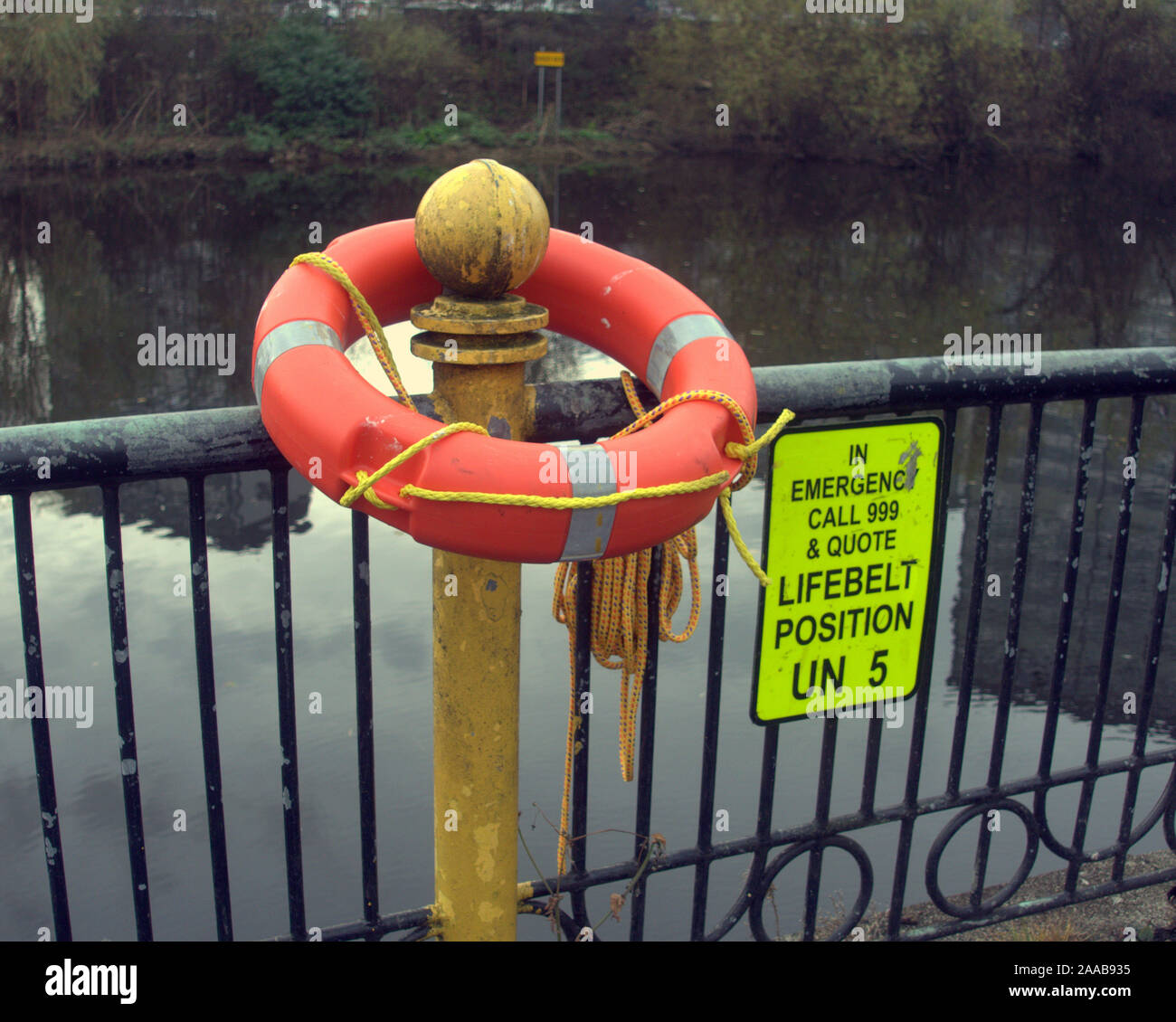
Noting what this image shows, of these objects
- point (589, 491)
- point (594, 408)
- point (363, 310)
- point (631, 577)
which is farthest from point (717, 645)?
point (363, 310)

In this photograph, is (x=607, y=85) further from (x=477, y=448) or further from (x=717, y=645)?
(x=477, y=448)

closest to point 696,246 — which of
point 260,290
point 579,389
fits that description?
point 260,290

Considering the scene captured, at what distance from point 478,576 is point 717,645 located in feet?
1.79

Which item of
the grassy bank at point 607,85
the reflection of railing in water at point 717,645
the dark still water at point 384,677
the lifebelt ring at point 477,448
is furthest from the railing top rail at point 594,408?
the grassy bank at point 607,85

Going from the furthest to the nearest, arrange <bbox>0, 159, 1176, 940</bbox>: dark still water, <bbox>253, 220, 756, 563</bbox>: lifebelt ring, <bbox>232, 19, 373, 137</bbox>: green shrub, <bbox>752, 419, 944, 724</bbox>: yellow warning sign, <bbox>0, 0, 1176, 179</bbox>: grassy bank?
<bbox>232, 19, 373, 137</bbox>: green shrub, <bbox>0, 0, 1176, 179</bbox>: grassy bank, <bbox>0, 159, 1176, 940</bbox>: dark still water, <bbox>752, 419, 944, 724</bbox>: yellow warning sign, <bbox>253, 220, 756, 563</bbox>: lifebelt ring

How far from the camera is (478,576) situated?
1816 mm

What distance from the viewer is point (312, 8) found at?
33.7 metres

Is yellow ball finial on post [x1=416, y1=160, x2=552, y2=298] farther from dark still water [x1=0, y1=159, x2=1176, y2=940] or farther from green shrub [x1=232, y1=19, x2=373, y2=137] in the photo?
green shrub [x1=232, y1=19, x2=373, y2=137]

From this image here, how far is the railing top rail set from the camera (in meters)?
1.65

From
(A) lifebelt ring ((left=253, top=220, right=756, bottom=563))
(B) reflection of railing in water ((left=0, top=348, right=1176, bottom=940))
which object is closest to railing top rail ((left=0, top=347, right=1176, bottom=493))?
(B) reflection of railing in water ((left=0, top=348, right=1176, bottom=940))

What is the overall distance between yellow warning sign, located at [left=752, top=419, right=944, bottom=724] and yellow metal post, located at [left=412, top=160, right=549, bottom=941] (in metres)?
0.52

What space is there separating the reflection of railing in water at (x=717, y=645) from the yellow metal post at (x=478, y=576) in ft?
0.34

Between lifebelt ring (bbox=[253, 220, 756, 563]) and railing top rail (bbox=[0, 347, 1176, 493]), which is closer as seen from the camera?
lifebelt ring (bbox=[253, 220, 756, 563])
